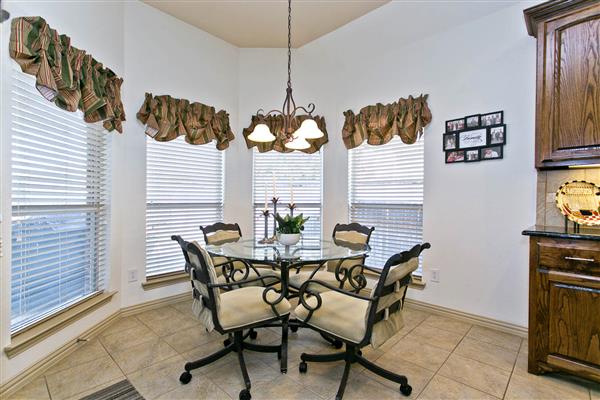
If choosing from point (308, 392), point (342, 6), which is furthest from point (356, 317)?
point (342, 6)

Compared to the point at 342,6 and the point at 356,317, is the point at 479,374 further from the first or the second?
Result: the point at 342,6

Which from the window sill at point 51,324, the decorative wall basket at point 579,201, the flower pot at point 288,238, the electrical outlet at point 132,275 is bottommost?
the window sill at point 51,324

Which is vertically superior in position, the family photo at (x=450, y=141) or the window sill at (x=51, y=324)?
the family photo at (x=450, y=141)

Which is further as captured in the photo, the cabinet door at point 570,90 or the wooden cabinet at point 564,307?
the cabinet door at point 570,90

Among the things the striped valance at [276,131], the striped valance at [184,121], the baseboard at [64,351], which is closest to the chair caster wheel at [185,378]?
the baseboard at [64,351]

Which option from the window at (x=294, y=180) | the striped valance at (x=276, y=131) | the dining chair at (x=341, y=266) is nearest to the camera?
the dining chair at (x=341, y=266)

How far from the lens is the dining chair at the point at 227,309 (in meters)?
1.67

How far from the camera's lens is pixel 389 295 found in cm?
161

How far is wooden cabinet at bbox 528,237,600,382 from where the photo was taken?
1752 mm

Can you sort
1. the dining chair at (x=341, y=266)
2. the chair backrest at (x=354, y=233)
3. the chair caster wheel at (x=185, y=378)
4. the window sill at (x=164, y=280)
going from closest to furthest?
the chair caster wheel at (x=185, y=378) < the dining chair at (x=341, y=266) < the chair backrest at (x=354, y=233) < the window sill at (x=164, y=280)

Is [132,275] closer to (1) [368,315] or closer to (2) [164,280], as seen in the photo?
(2) [164,280]

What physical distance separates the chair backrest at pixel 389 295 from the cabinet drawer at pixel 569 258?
956 mm

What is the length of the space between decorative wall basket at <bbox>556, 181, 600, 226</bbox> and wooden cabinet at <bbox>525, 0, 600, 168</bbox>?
37cm

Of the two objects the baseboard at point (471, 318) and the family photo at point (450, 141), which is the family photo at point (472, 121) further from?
the baseboard at point (471, 318)
